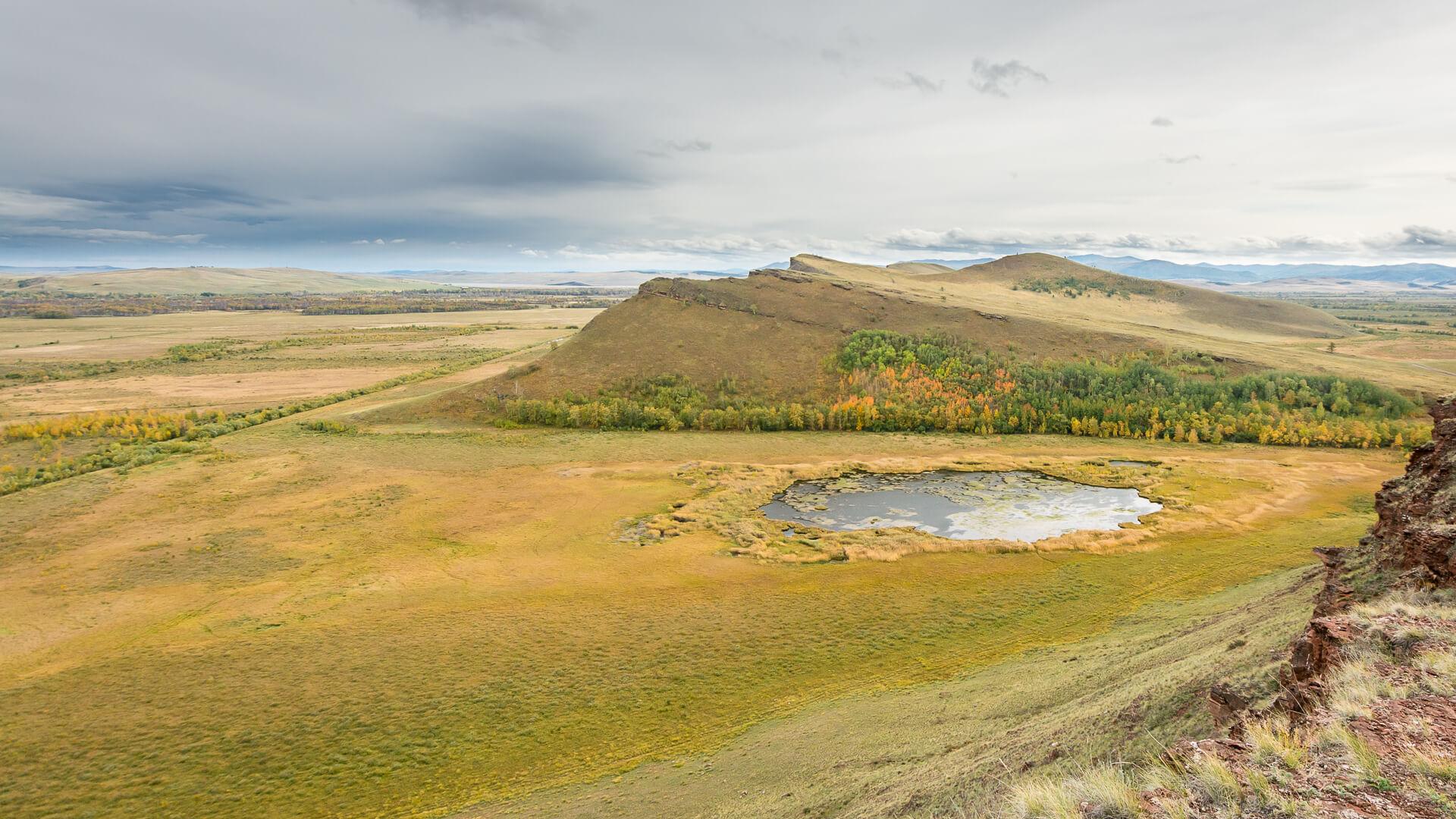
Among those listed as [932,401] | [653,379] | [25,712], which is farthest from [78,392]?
[932,401]

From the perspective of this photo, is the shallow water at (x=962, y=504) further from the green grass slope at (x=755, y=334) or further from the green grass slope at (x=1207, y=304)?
the green grass slope at (x=1207, y=304)

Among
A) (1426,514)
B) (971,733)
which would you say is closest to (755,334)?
(971,733)

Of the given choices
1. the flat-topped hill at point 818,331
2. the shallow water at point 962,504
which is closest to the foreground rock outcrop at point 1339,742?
the shallow water at point 962,504

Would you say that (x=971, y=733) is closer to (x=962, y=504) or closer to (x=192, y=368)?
(x=962, y=504)

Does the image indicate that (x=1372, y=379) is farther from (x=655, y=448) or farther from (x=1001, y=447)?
(x=655, y=448)

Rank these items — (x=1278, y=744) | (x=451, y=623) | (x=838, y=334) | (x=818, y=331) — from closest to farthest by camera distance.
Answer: (x=1278, y=744), (x=451, y=623), (x=838, y=334), (x=818, y=331)

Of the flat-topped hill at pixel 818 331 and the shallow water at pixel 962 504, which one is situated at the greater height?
the flat-topped hill at pixel 818 331

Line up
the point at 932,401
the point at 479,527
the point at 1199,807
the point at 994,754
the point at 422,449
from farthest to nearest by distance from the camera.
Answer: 1. the point at 932,401
2. the point at 422,449
3. the point at 479,527
4. the point at 994,754
5. the point at 1199,807
